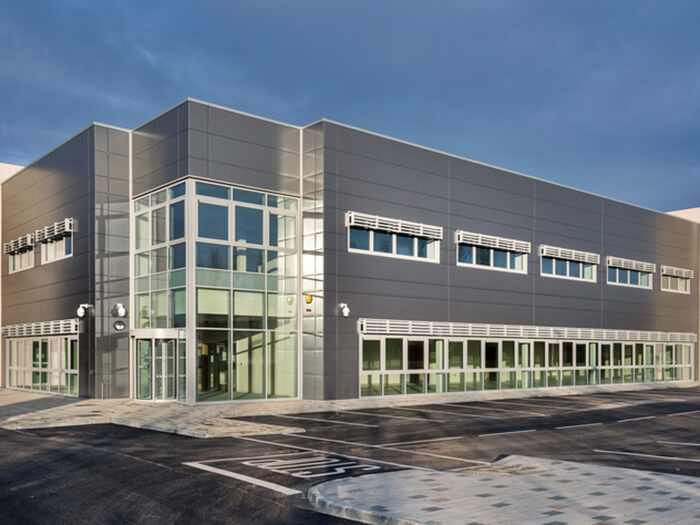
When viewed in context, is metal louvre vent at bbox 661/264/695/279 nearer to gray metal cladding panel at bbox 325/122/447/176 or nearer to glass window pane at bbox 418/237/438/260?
gray metal cladding panel at bbox 325/122/447/176

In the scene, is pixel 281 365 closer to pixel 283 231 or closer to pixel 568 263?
pixel 283 231

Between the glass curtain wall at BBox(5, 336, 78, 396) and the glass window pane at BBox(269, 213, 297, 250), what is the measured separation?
28.8 feet

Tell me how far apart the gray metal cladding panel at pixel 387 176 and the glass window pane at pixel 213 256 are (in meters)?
4.78

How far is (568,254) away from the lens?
33.7 m

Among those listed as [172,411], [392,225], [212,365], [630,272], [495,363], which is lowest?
[172,411]

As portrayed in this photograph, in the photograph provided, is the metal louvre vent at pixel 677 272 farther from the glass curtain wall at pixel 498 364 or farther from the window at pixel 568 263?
the window at pixel 568 263

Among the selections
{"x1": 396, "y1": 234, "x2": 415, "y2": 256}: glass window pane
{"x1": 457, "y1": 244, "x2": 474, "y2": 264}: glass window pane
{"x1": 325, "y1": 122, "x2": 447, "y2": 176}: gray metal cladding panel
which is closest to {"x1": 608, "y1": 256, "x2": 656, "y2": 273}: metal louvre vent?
{"x1": 457, "y1": 244, "x2": 474, "y2": 264}: glass window pane

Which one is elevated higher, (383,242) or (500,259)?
(383,242)

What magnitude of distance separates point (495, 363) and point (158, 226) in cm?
1543

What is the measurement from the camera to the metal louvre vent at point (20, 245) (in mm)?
29897

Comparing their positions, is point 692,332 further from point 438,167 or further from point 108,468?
point 108,468

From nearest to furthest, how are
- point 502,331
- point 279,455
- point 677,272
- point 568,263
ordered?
1. point 279,455
2. point 502,331
3. point 568,263
4. point 677,272

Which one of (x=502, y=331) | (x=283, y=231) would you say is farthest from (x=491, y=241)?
(x=283, y=231)

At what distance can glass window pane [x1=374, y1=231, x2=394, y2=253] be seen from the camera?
25891 mm
